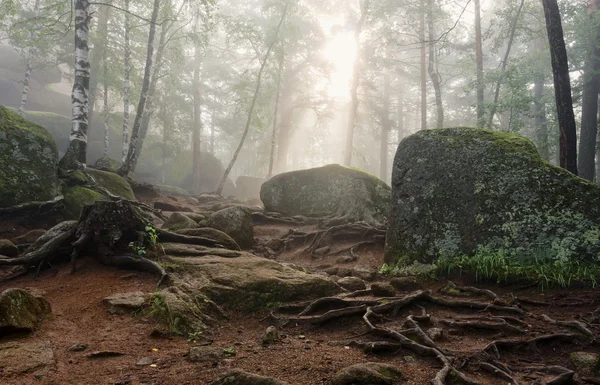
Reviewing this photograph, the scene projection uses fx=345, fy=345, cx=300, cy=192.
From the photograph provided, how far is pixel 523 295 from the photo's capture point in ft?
18.2

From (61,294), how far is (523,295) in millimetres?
7283

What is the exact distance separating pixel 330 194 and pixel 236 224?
15.8ft

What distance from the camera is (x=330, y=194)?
1367cm

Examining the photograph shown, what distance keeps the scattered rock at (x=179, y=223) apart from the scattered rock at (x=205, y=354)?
558 cm

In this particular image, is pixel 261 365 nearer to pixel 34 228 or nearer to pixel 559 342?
pixel 559 342

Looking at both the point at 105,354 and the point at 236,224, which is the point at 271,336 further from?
the point at 236,224

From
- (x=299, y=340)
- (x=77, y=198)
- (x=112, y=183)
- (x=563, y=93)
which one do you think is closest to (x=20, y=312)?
(x=299, y=340)

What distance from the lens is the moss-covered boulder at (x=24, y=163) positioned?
8945 mm

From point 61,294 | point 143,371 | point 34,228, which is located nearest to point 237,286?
point 143,371

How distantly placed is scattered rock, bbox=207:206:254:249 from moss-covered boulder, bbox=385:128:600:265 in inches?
165

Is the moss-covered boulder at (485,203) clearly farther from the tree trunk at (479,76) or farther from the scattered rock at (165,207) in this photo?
the tree trunk at (479,76)

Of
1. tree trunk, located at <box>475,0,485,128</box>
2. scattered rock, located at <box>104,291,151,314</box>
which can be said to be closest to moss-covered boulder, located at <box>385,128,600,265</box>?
scattered rock, located at <box>104,291,151,314</box>

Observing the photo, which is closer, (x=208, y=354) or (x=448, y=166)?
(x=208, y=354)

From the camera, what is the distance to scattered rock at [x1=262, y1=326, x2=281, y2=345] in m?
4.32
